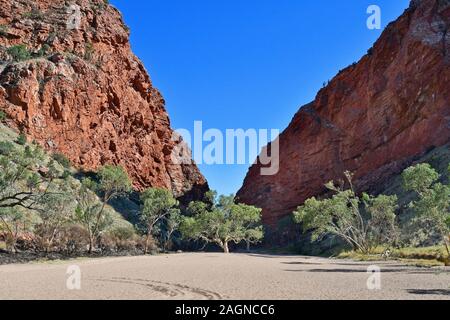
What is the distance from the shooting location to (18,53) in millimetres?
72312

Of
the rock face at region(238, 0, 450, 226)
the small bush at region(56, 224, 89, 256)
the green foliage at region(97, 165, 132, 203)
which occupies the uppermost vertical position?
the rock face at region(238, 0, 450, 226)

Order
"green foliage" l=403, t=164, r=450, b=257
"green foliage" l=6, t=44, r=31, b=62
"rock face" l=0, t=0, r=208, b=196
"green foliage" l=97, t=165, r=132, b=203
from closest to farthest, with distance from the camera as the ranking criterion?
"green foliage" l=403, t=164, r=450, b=257
"green foliage" l=97, t=165, r=132, b=203
"rock face" l=0, t=0, r=208, b=196
"green foliage" l=6, t=44, r=31, b=62

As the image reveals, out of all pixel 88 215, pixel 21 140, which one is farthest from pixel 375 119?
pixel 21 140

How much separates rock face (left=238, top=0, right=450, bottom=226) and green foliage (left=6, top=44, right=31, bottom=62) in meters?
66.4

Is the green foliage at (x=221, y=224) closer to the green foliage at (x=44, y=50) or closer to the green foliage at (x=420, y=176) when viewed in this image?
the green foliage at (x=44, y=50)

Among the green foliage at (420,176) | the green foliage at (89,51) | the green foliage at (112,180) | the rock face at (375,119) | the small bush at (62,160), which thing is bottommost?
the green foliage at (420,176)

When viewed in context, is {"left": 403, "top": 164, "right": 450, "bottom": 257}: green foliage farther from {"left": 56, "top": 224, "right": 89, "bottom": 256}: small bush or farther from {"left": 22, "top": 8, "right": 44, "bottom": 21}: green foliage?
{"left": 22, "top": 8, "right": 44, "bottom": 21}: green foliage

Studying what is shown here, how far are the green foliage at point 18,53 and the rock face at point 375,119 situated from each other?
66.4m

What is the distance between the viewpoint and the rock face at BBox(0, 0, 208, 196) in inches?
2724

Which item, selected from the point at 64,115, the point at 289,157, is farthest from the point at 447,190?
the point at 289,157

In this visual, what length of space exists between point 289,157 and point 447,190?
3200 inches

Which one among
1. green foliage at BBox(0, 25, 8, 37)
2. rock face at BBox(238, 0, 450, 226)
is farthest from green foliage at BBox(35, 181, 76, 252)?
rock face at BBox(238, 0, 450, 226)

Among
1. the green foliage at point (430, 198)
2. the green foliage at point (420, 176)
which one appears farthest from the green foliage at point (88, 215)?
the green foliage at point (430, 198)

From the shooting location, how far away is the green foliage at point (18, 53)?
7231cm
